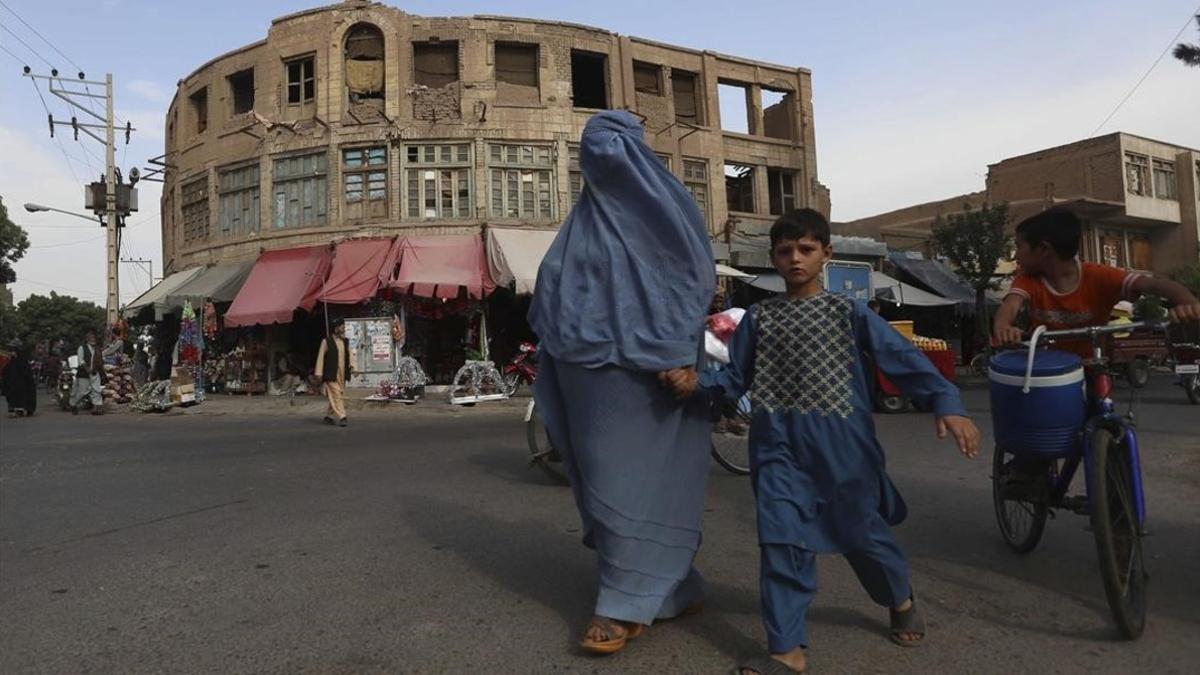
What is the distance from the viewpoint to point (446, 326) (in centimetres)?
1814

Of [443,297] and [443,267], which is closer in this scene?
[443,297]

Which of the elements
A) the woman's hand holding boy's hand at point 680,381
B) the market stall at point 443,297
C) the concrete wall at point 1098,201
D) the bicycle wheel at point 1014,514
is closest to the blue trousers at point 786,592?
the woman's hand holding boy's hand at point 680,381

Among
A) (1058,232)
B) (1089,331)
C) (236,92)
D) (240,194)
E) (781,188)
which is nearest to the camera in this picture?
(1089,331)

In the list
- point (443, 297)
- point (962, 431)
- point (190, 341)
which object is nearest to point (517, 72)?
point (443, 297)

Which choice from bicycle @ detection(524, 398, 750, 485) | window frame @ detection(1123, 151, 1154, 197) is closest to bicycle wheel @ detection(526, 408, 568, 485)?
bicycle @ detection(524, 398, 750, 485)

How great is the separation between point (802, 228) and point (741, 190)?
20.8 metres

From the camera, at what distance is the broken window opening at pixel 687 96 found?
21094 millimetres

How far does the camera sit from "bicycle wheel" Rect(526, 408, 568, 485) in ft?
18.6

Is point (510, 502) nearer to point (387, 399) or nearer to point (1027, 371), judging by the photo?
point (1027, 371)

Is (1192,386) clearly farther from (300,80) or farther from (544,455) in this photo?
(300,80)

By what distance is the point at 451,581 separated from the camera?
3375 mm

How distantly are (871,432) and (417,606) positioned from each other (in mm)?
1817

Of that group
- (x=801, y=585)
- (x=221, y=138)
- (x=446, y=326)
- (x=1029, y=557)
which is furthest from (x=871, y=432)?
(x=221, y=138)

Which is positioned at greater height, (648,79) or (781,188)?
(648,79)
